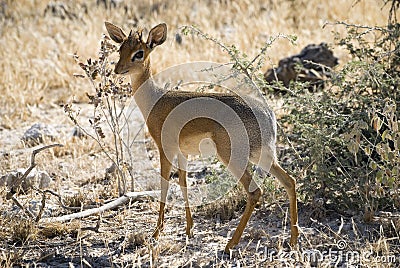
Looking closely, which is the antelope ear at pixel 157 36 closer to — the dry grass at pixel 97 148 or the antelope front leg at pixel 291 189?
the antelope front leg at pixel 291 189

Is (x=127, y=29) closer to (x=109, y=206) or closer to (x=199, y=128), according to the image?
(x=109, y=206)

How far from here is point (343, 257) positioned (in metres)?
4.83

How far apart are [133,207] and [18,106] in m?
3.62

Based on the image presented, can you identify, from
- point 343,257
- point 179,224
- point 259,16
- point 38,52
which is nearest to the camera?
point 343,257

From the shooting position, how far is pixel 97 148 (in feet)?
25.1

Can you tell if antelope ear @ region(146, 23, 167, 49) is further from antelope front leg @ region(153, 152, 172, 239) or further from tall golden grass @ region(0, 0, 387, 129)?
tall golden grass @ region(0, 0, 387, 129)

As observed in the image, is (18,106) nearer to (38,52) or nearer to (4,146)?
(4,146)

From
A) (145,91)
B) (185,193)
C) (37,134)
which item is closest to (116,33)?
(145,91)

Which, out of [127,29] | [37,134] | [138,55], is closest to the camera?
[138,55]

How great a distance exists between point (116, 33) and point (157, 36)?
37cm

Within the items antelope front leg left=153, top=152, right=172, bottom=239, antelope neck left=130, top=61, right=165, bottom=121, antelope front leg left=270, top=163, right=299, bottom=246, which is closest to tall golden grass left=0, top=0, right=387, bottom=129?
antelope neck left=130, top=61, right=165, bottom=121

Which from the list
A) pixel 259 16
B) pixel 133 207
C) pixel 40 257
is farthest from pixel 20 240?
pixel 259 16

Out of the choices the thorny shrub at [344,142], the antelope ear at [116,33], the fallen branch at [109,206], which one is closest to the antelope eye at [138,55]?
the antelope ear at [116,33]

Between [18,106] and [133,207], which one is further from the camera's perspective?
[18,106]
